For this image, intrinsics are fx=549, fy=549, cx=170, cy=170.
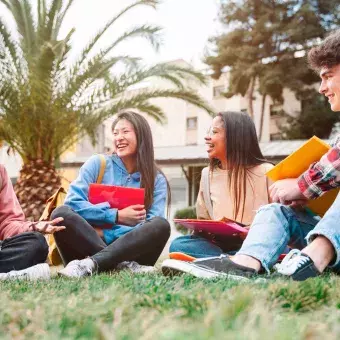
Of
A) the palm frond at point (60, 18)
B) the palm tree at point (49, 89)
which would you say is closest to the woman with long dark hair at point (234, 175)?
the palm tree at point (49, 89)

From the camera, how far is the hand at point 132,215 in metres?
4.02

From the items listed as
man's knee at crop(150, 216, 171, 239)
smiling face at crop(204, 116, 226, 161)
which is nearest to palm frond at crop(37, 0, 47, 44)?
smiling face at crop(204, 116, 226, 161)

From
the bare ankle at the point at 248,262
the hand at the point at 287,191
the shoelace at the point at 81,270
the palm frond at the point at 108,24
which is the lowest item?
the shoelace at the point at 81,270

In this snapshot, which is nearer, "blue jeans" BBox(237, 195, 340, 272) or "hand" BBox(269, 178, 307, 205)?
"blue jeans" BBox(237, 195, 340, 272)

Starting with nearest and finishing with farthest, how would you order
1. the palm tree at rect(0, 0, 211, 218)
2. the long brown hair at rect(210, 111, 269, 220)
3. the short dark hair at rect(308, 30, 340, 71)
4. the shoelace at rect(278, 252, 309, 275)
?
the shoelace at rect(278, 252, 309, 275) < the short dark hair at rect(308, 30, 340, 71) < the long brown hair at rect(210, 111, 269, 220) < the palm tree at rect(0, 0, 211, 218)

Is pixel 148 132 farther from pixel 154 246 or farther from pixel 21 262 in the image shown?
pixel 21 262

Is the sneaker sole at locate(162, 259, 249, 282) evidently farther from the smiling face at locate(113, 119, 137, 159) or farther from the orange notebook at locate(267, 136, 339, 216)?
the smiling face at locate(113, 119, 137, 159)

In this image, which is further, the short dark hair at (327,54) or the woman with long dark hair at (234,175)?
the woman with long dark hair at (234,175)

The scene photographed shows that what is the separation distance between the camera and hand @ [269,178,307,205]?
295 cm

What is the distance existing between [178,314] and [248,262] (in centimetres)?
129

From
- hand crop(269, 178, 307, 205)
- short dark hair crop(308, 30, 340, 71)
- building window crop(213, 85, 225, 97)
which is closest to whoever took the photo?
hand crop(269, 178, 307, 205)

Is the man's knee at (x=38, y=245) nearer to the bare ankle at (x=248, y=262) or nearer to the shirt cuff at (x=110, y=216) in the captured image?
the shirt cuff at (x=110, y=216)

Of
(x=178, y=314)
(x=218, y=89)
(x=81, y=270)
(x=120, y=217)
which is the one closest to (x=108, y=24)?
(x=120, y=217)

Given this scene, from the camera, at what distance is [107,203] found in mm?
4035
